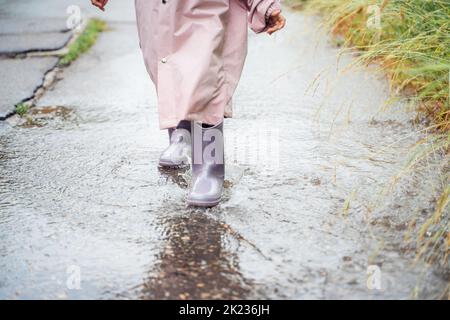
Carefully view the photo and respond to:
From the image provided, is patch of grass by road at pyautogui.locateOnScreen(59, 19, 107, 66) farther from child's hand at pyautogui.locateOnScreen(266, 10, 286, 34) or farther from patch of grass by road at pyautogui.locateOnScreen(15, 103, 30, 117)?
child's hand at pyautogui.locateOnScreen(266, 10, 286, 34)

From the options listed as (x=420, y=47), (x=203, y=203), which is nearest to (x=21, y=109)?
(x=203, y=203)

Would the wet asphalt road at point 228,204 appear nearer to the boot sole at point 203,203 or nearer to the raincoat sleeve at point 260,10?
the boot sole at point 203,203

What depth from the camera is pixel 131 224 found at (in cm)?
230

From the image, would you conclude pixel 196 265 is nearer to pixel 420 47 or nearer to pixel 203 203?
pixel 203 203

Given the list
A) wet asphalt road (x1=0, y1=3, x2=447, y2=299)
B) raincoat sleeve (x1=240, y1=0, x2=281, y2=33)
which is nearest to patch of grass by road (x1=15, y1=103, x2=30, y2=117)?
wet asphalt road (x1=0, y1=3, x2=447, y2=299)

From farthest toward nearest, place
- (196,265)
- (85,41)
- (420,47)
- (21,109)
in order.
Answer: (85,41)
(21,109)
(420,47)
(196,265)

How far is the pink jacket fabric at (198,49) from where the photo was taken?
88.5 inches

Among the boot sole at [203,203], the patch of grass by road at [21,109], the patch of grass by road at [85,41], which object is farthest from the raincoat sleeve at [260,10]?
the patch of grass by road at [85,41]

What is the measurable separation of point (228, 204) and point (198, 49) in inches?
26.4

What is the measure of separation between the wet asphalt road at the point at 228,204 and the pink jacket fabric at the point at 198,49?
1.45 feet

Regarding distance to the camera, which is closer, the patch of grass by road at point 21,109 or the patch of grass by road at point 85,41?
the patch of grass by road at point 21,109

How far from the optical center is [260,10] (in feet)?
7.43

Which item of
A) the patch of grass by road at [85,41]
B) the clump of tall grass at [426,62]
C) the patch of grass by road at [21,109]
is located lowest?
the patch of grass by road at [85,41]

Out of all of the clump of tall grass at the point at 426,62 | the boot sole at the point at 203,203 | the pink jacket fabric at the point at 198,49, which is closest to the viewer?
the clump of tall grass at the point at 426,62
